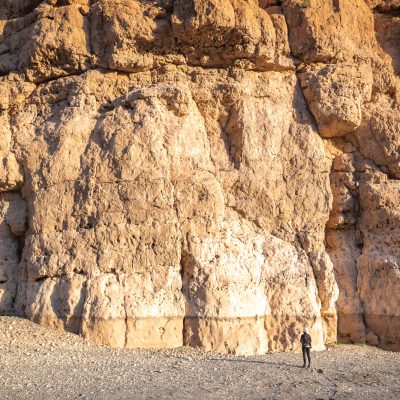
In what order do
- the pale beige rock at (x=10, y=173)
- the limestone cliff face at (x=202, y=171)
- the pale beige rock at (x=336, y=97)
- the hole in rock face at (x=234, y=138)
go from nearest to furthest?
the limestone cliff face at (x=202, y=171) < the pale beige rock at (x=10, y=173) < the hole in rock face at (x=234, y=138) < the pale beige rock at (x=336, y=97)

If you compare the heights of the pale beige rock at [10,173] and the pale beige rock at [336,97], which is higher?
the pale beige rock at [336,97]

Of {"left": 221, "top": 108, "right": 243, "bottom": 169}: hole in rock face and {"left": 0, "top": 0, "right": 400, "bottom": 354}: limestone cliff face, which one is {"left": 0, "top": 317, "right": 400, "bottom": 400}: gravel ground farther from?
{"left": 221, "top": 108, "right": 243, "bottom": 169}: hole in rock face

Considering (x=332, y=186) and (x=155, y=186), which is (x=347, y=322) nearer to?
(x=332, y=186)

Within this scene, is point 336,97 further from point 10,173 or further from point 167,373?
point 167,373

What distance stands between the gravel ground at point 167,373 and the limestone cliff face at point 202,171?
3.23ft

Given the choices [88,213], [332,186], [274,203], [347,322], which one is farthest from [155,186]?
[347,322]

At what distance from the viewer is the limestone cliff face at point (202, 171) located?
14.8 metres

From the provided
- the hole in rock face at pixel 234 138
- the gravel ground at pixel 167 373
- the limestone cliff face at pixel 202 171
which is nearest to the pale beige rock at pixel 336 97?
the limestone cliff face at pixel 202 171

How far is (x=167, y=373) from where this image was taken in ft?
36.4

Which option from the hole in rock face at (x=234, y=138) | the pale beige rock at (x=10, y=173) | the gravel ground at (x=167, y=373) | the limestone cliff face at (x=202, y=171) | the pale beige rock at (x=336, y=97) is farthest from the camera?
the pale beige rock at (x=336, y=97)

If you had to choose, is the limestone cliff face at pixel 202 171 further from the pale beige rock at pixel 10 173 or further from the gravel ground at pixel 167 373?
the gravel ground at pixel 167 373

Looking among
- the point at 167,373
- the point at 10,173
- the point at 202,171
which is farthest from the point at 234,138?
the point at 167,373

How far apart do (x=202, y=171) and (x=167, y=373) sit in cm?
691

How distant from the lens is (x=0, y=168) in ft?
53.9
